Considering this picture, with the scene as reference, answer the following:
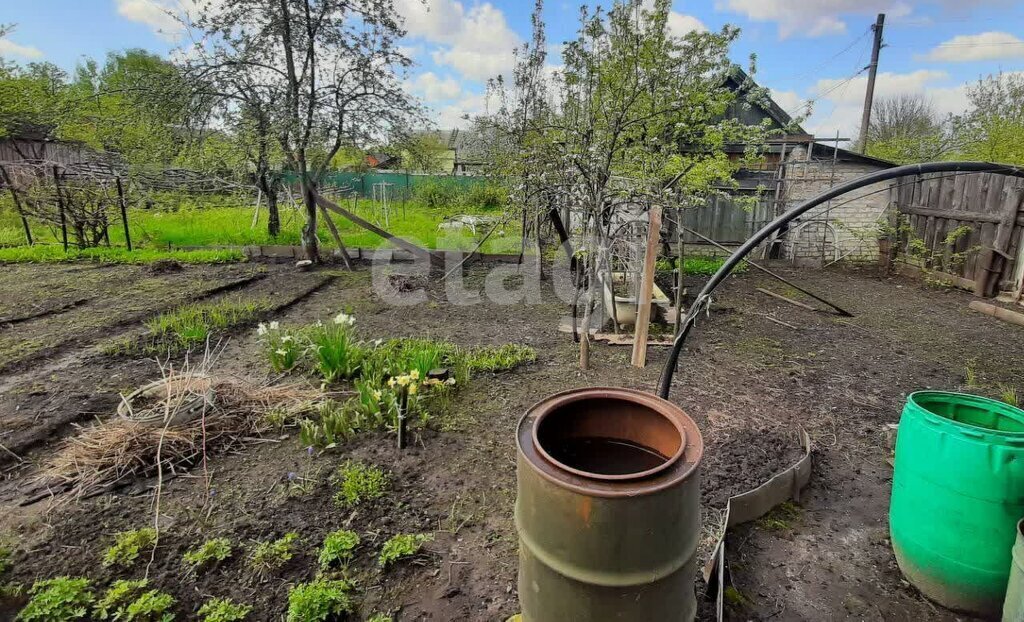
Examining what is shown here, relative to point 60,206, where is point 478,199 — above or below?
above

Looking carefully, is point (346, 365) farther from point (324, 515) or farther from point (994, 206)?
point (994, 206)

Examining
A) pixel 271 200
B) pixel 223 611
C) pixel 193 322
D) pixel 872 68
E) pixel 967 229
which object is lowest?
pixel 223 611

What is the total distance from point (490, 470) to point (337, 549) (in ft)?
3.10

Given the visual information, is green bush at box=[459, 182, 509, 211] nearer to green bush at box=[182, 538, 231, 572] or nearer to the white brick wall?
the white brick wall

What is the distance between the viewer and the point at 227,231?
32.5ft

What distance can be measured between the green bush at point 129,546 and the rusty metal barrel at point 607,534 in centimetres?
179

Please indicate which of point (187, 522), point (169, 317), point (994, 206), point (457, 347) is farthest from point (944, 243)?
point (169, 317)

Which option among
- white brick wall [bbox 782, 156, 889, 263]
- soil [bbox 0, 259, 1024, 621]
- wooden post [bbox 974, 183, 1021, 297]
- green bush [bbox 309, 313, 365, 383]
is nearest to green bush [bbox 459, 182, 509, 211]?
white brick wall [bbox 782, 156, 889, 263]

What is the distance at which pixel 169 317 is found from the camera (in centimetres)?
496

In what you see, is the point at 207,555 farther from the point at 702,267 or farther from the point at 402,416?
the point at 702,267

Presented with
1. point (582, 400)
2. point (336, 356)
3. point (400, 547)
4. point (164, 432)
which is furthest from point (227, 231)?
point (582, 400)

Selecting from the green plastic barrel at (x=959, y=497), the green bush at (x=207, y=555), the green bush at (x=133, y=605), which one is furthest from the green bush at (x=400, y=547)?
the green plastic barrel at (x=959, y=497)

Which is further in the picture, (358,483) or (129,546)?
(358,483)

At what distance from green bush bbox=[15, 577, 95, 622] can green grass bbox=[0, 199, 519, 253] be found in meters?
6.90
